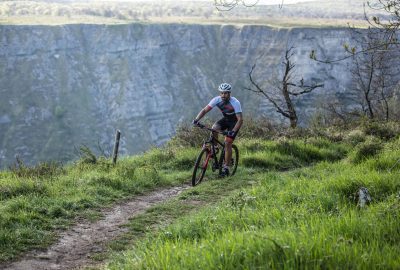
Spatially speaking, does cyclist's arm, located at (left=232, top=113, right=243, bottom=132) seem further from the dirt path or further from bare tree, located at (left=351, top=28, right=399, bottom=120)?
bare tree, located at (left=351, top=28, right=399, bottom=120)

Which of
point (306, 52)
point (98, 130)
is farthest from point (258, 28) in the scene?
point (98, 130)

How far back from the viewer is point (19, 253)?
6.55 meters

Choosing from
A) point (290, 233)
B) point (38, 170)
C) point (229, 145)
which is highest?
point (290, 233)

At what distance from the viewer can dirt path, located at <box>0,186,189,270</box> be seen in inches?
247

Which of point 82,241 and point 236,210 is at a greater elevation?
point 236,210

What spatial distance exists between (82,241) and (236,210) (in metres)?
2.48

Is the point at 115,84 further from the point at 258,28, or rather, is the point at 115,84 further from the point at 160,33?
the point at 258,28

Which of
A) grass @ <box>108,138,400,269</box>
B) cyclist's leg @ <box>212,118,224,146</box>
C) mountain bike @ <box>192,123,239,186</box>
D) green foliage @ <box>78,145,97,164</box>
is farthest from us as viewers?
green foliage @ <box>78,145,97,164</box>

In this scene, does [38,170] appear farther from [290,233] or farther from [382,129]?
[382,129]

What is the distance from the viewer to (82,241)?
7.24 m

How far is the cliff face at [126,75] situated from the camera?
366 feet

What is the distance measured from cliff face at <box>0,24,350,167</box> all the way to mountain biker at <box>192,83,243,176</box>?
317 feet

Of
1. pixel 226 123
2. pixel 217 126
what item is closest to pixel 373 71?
pixel 226 123

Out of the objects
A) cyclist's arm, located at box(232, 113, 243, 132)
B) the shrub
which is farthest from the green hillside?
cyclist's arm, located at box(232, 113, 243, 132)
